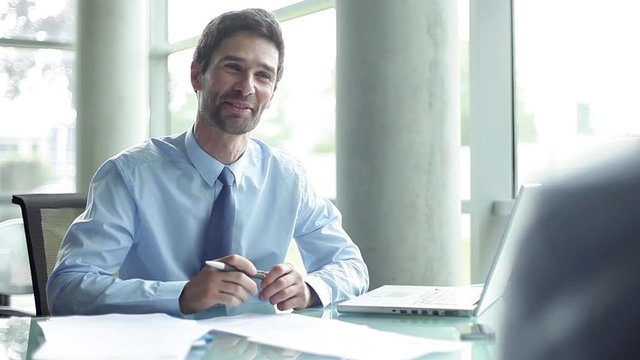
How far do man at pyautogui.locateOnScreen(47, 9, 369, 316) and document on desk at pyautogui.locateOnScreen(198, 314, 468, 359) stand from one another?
5.8 inches

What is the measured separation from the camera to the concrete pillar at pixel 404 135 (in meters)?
3.27

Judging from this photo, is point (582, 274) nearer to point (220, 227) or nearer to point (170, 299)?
point (170, 299)

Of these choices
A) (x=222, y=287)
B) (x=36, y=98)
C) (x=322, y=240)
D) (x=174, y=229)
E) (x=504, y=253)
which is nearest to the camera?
(x=504, y=253)

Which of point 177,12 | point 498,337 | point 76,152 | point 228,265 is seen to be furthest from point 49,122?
point 498,337

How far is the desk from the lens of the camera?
129 cm

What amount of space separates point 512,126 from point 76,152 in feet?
12.4

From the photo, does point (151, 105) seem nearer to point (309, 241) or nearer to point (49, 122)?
point (49, 122)

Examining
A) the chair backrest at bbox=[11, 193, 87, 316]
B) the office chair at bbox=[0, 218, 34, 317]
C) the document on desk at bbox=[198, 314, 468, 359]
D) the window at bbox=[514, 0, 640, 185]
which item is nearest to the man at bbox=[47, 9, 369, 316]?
the document on desk at bbox=[198, 314, 468, 359]

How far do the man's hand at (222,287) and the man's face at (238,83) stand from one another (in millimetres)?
532

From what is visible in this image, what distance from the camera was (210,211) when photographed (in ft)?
6.68

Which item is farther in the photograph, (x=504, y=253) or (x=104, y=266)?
(x=104, y=266)

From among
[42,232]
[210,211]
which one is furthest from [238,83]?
[42,232]

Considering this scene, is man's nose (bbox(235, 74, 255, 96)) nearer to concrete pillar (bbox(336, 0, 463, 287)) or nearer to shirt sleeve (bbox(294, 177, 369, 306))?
shirt sleeve (bbox(294, 177, 369, 306))

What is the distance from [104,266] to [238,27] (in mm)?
703
